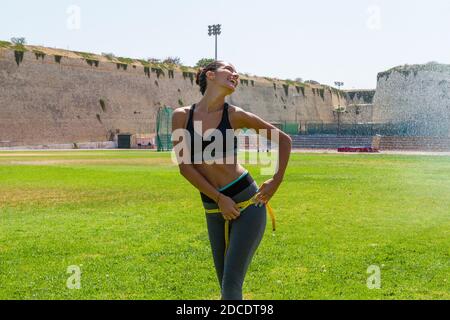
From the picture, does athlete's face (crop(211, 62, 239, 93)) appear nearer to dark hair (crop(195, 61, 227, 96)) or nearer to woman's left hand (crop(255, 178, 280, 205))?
dark hair (crop(195, 61, 227, 96))

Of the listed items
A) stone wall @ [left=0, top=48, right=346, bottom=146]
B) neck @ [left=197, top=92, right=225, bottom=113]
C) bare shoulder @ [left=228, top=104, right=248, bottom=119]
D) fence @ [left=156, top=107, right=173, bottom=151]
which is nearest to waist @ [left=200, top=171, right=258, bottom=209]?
bare shoulder @ [left=228, top=104, right=248, bottom=119]

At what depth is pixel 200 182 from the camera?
14.7 ft

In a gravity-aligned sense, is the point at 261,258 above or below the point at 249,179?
below

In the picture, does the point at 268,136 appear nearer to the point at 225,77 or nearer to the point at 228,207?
the point at 225,77

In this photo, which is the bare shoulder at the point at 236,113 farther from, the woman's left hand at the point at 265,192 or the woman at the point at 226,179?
the woman's left hand at the point at 265,192

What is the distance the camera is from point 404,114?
278 ft

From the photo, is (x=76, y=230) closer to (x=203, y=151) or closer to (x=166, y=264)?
(x=166, y=264)

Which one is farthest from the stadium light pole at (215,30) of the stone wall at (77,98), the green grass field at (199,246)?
the green grass field at (199,246)

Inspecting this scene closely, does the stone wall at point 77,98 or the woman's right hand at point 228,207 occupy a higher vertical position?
the stone wall at point 77,98

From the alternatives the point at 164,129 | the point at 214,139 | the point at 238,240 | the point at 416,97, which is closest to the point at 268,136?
the point at 214,139

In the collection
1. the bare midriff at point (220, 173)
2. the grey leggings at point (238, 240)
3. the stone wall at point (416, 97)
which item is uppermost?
the stone wall at point (416, 97)

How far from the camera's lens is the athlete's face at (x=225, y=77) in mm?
4641

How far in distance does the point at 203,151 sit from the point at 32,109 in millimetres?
65217

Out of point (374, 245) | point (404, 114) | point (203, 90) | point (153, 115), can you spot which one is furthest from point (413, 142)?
point (203, 90)
